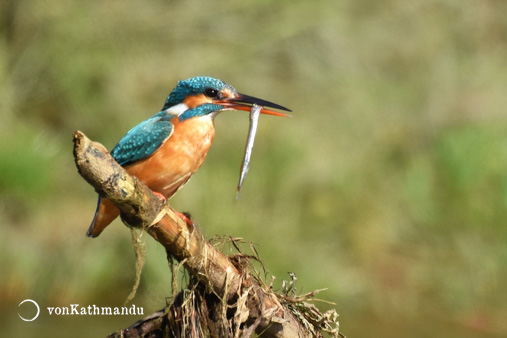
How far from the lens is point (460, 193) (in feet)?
22.5

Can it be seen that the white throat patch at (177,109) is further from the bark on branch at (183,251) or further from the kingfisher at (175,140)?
the bark on branch at (183,251)

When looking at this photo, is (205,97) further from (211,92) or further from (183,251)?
(183,251)

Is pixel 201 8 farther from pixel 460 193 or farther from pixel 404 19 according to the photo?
pixel 460 193

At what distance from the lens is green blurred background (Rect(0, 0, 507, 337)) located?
586cm

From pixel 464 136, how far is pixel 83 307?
341 centimetres

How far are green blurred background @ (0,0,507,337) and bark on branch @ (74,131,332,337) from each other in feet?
10.9

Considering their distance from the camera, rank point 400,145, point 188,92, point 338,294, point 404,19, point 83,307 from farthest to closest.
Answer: point 404,19
point 400,145
point 338,294
point 83,307
point 188,92

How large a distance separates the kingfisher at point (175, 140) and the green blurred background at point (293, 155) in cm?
310

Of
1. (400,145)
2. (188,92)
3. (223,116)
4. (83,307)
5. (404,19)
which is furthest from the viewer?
(404,19)

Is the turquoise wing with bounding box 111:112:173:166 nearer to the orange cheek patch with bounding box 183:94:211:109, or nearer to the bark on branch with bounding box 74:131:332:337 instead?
the orange cheek patch with bounding box 183:94:211:109


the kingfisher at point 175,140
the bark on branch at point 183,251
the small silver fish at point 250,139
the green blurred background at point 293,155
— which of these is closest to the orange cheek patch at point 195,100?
the kingfisher at point 175,140

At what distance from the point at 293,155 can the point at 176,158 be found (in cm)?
423

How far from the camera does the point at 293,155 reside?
657 cm

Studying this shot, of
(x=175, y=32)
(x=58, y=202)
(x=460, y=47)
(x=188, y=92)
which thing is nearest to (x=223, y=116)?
(x=175, y=32)
